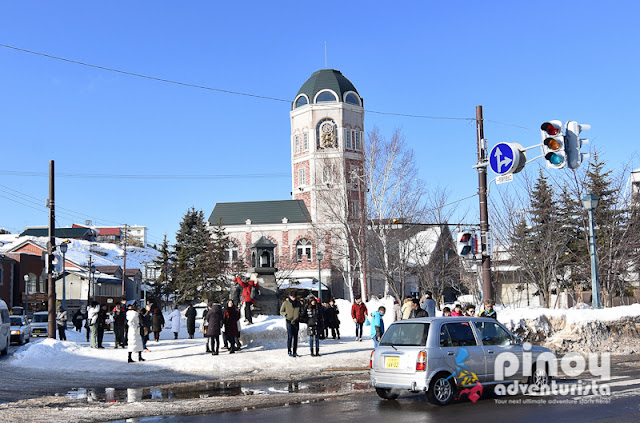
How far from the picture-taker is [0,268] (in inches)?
2213

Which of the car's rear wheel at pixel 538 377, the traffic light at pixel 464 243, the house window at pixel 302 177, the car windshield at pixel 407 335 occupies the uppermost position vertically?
the house window at pixel 302 177

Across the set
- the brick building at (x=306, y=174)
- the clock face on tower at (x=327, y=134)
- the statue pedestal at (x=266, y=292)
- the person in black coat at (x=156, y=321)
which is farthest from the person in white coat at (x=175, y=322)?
the clock face on tower at (x=327, y=134)

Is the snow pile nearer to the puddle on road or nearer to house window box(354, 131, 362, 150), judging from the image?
the puddle on road

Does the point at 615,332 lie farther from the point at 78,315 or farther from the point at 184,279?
the point at 184,279

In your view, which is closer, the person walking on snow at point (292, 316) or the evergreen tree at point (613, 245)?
the person walking on snow at point (292, 316)

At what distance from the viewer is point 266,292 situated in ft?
94.1

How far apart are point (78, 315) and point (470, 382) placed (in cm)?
2860

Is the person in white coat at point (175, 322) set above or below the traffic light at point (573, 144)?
below

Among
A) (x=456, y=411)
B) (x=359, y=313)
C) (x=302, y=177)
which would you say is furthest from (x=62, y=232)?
(x=456, y=411)

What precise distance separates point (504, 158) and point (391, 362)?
6.19 m

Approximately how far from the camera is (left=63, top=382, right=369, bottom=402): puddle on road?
12695 mm

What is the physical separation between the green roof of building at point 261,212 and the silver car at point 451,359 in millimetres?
58072

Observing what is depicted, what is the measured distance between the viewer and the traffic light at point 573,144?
40.3 feet

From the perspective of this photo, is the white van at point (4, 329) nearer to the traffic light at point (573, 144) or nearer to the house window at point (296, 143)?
the traffic light at point (573, 144)
